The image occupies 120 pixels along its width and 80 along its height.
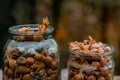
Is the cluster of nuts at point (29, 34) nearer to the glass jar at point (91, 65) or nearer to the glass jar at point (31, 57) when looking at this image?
the glass jar at point (31, 57)

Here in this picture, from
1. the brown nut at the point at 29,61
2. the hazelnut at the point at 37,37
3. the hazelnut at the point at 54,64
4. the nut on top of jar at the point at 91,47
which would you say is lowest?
the hazelnut at the point at 54,64

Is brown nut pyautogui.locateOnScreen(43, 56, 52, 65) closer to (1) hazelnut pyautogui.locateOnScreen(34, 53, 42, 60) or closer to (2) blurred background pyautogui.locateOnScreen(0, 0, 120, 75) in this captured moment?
(1) hazelnut pyautogui.locateOnScreen(34, 53, 42, 60)

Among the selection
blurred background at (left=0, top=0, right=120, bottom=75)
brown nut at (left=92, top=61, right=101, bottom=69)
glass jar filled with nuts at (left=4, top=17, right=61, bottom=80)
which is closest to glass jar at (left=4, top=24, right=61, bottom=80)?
glass jar filled with nuts at (left=4, top=17, right=61, bottom=80)

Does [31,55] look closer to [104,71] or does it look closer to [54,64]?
[54,64]

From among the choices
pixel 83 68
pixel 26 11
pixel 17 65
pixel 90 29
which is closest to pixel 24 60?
pixel 17 65

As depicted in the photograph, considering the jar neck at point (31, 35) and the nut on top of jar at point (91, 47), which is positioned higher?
the jar neck at point (31, 35)

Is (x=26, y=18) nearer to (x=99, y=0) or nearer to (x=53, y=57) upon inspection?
(x=99, y=0)

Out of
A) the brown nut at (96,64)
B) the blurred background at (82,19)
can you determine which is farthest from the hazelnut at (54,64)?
the blurred background at (82,19)
